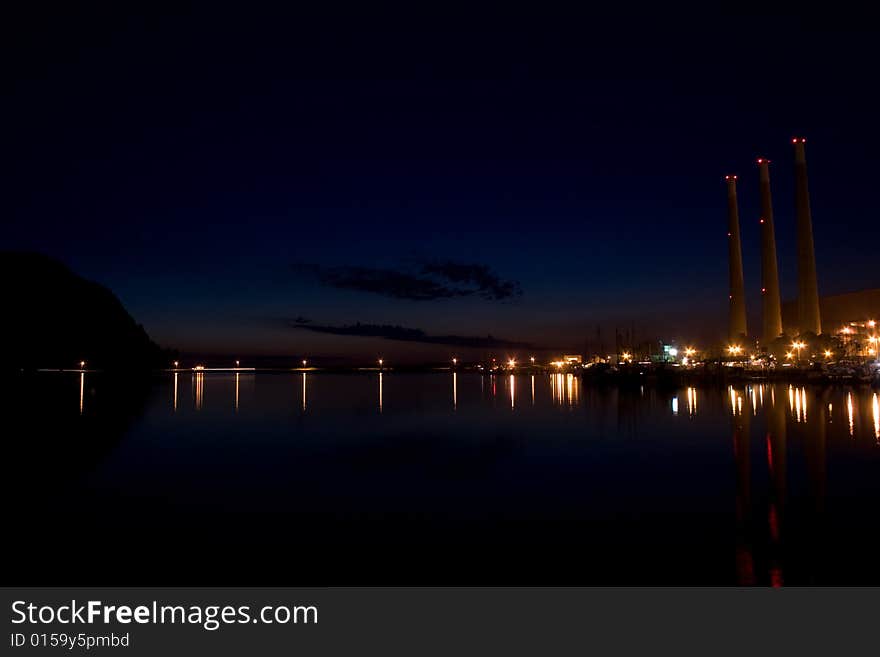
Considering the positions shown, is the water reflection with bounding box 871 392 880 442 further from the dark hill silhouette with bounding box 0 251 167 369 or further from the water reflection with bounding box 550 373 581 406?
the dark hill silhouette with bounding box 0 251 167 369

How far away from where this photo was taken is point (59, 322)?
14600 cm

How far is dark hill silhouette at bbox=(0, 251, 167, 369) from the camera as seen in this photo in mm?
135375

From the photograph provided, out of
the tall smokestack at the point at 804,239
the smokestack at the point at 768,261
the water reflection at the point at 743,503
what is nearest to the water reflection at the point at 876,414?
the water reflection at the point at 743,503

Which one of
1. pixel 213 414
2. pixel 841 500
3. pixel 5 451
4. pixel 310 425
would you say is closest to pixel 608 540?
pixel 841 500

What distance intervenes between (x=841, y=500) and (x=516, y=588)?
770cm

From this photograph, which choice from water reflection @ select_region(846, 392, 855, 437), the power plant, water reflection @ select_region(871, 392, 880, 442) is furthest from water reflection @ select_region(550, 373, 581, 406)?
the power plant

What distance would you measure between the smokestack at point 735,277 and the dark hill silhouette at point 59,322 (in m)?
135

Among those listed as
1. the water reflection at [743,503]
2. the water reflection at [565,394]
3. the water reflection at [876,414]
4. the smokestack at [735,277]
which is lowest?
the water reflection at [743,503]

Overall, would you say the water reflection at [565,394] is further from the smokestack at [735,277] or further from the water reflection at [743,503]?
the smokestack at [735,277]

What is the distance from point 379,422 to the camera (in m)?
31.8

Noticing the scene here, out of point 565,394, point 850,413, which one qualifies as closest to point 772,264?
point 565,394

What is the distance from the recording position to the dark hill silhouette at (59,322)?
135 meters

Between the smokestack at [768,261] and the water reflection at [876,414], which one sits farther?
the smokestack at [768,261]

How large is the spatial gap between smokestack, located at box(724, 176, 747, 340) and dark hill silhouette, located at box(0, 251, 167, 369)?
134724 millimetres
